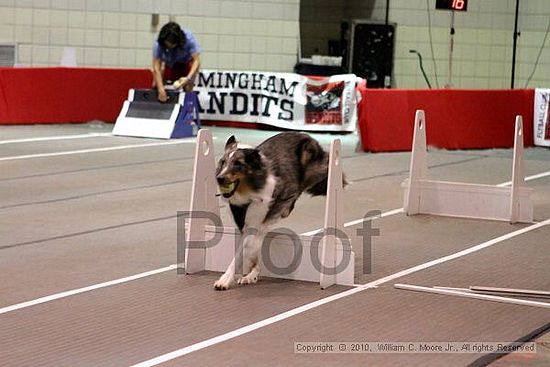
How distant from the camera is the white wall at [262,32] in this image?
2108cm

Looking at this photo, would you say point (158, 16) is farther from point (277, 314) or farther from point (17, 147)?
point (277, 314)

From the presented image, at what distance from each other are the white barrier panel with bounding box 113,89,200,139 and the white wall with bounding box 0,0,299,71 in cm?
486

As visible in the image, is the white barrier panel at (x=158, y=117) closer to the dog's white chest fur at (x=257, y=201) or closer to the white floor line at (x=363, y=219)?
the white floor line at (x=363, y=219)

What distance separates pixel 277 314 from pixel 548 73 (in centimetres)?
1993

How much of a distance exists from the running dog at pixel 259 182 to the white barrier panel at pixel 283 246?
0.62 ft

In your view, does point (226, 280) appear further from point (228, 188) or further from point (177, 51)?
point (177, 51)

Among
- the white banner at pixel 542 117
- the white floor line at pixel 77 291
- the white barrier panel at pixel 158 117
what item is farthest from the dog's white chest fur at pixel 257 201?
the white banner at pixel 542 117

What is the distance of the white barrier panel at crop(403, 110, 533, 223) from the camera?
9.92m

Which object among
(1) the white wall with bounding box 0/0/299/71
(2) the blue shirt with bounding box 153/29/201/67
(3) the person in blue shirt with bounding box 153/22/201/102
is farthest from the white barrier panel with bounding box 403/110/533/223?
(1) the white wall with bounding box 0/0/299/71

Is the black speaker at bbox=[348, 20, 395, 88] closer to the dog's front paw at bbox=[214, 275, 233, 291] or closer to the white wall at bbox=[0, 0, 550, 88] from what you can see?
the white wall at bbox=[0, 0, 550, 88]

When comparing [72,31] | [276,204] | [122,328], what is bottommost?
[122,328]

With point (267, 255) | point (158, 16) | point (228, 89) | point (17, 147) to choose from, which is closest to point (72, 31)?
point (158, 16)

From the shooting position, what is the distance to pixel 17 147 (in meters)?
14.7

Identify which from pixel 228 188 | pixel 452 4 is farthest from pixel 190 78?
pixel 228 188
